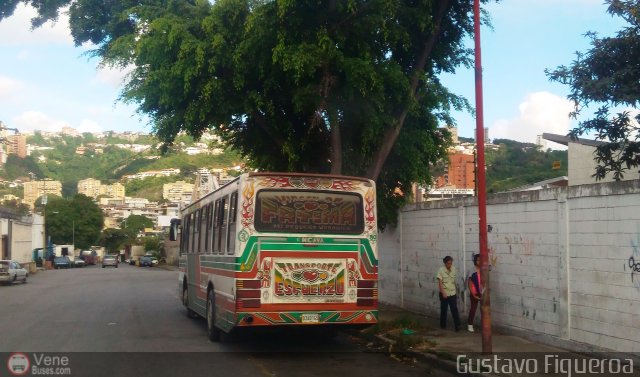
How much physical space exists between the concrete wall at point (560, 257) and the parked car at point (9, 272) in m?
28.6

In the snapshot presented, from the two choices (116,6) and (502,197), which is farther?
(116,6)

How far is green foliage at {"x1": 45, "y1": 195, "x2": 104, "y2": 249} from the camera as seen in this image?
358ft

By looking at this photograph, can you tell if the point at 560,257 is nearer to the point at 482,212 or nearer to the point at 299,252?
the point at 482,212

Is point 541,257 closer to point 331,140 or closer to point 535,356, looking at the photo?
point 535,356

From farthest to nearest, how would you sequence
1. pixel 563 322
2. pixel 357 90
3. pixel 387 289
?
pixel 387 289, pixel 357 90, pixel 563 322

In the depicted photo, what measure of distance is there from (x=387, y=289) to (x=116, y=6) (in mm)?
10855

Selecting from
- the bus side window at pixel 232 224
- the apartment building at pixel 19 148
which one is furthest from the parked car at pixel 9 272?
the apartment building at pixel 19 148

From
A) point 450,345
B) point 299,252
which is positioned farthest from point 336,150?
point 450,345

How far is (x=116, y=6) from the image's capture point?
58.3 ft

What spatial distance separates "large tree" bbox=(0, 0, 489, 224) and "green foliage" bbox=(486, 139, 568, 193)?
19.8 meters

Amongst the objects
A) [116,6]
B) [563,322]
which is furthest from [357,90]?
[116,6]

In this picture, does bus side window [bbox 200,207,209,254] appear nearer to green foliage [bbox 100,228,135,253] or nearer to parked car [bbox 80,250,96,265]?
parked car [bbox 80,250,96,265]

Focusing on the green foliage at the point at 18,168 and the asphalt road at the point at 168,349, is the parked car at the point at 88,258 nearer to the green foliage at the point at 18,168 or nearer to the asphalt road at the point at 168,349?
the green foliage at the point at 18,168

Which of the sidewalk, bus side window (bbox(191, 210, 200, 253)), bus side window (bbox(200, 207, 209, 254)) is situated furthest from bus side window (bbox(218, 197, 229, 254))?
the sidewalk
